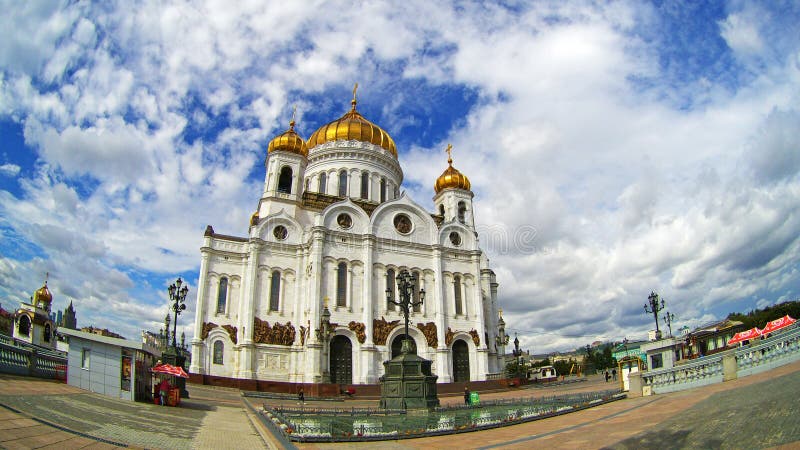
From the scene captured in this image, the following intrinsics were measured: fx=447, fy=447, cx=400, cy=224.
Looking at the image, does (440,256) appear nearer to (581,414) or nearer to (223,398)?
(223,398)

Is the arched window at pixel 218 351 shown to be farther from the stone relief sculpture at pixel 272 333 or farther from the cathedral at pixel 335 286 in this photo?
the stone relief sculpture at pixel 272 333

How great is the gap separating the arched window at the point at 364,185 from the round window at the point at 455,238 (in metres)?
7.78

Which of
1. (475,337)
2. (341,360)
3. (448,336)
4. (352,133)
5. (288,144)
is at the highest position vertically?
(352,133)

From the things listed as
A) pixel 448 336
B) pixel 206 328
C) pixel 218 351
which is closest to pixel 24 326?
pixel 206 328

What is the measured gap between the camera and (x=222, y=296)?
28984mm

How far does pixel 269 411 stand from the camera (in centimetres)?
1197

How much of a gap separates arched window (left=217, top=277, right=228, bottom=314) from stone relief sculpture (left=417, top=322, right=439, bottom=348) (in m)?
12.9

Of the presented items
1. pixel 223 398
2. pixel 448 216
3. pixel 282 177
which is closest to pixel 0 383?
pixel 223 398

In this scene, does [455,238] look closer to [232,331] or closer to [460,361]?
[460,361]

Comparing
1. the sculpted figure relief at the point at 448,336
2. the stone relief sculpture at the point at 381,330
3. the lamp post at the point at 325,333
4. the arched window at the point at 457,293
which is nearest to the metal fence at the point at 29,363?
the lamp post at the point at 325,333

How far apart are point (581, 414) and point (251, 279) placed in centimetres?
2254

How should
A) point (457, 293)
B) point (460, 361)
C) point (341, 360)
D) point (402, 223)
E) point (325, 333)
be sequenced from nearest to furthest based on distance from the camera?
point (325, 333) < point (341, 360) < point (460, 361) < point (457, 293) < point (402, 223)

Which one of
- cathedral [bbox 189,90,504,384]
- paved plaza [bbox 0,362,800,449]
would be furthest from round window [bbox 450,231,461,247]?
paved plaza [bbox 0,362,800,449]

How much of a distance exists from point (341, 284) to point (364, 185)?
10557 mm
